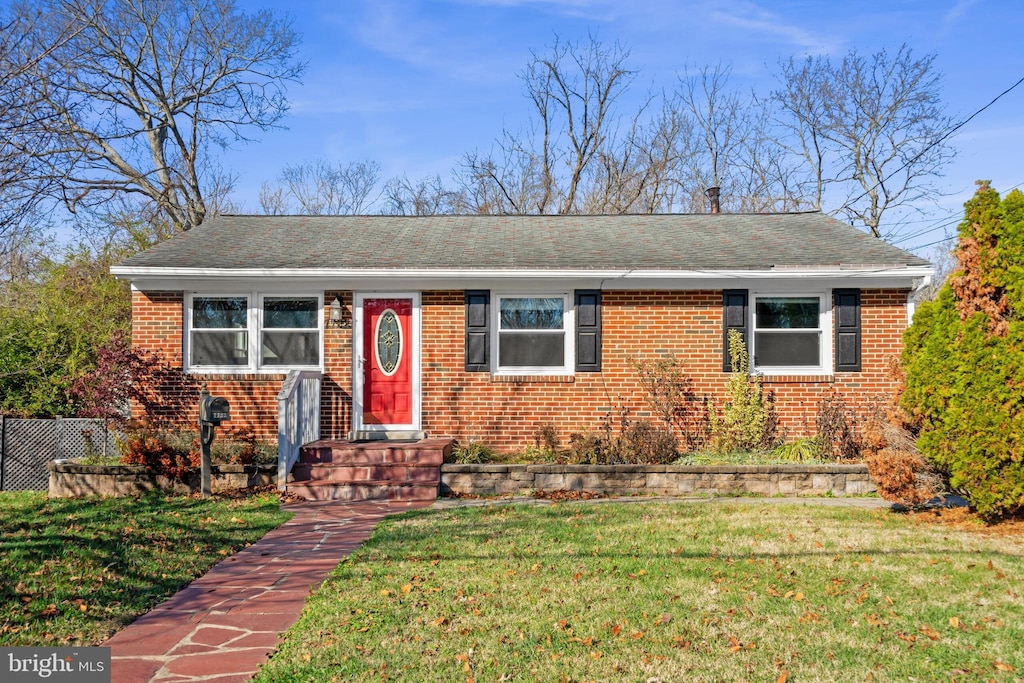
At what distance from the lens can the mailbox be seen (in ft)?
30.7

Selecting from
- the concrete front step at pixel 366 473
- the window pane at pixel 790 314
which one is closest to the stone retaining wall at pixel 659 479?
the concrete front step at pixel 366 473

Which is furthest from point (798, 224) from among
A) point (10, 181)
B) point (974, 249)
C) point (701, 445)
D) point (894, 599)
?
point (10, 181)

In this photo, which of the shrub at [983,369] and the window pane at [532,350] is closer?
the shrub at [983,369]

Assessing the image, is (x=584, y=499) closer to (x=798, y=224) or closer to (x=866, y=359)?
(x=866, y=359)

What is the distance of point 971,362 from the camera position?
7.33 metres

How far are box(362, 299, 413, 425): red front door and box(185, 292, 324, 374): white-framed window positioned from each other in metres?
0.72

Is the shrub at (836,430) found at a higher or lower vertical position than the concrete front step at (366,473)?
higher

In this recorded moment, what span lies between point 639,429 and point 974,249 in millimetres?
4629

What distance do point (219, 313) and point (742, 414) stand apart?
776cm

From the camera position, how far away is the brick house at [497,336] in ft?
35.8

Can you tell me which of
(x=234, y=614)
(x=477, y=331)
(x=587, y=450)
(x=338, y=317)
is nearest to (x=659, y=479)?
(x=587, y=450)

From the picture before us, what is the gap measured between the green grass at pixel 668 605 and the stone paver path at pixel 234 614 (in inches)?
8.9

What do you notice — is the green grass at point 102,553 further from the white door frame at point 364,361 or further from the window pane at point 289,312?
the window pane at point 289,312

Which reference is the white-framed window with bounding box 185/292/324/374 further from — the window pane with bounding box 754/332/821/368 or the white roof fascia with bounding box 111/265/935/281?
the window pane with bounding box 754/332/821/368
